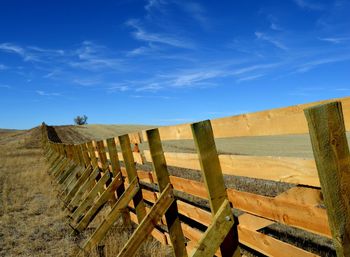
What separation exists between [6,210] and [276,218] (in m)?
8.45

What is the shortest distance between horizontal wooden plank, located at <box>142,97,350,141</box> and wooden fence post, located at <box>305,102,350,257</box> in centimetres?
11

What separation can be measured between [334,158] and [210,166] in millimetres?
1401

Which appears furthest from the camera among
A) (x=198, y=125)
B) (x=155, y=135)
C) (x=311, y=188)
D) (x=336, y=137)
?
(x=155, y=135)

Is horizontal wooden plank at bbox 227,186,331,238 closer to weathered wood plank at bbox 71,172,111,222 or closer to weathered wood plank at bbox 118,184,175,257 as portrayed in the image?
weathered wood plank at bbox 118,184,175,257

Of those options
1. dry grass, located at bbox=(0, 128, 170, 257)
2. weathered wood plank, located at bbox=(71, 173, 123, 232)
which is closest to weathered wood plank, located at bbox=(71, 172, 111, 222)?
dry grass, located at bbox=(0, 128, 170, 257)

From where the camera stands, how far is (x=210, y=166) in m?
3.62

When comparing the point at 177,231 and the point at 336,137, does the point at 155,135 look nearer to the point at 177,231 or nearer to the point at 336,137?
the point at 177,231

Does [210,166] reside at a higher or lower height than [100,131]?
higher

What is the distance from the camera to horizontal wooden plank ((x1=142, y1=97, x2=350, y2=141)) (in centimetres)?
267

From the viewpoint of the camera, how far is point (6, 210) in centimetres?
998

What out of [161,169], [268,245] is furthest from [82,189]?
[268,245]

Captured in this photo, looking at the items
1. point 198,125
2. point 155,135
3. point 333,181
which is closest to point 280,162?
point 333,181

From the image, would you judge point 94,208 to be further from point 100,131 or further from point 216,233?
point 100,131

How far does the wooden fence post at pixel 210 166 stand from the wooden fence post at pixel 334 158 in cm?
132
